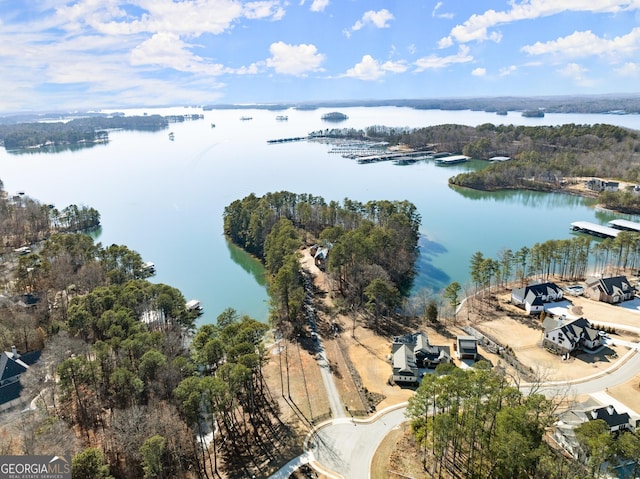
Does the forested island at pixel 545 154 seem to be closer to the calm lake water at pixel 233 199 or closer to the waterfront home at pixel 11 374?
the calm lake water at pixel 233 199

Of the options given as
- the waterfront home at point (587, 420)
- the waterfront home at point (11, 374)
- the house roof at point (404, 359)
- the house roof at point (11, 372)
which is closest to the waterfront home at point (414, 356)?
the house roof at point (404, 359)

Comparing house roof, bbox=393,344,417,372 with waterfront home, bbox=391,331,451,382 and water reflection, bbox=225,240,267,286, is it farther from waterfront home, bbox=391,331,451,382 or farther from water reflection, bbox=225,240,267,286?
water reflection, bbox=225,240,267,286

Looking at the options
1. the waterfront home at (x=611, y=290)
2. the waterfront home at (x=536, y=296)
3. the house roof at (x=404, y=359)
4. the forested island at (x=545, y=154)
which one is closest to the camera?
the house roof at (x=404, y=359)

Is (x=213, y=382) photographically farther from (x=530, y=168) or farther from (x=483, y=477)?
(x=530, y=168)

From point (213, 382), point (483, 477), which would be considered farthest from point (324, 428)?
point (483, 477)

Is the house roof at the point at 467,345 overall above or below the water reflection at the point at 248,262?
above

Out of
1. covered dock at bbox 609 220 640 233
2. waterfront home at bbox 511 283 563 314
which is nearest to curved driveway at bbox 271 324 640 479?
waterfront home at bbox 511 283 563 314

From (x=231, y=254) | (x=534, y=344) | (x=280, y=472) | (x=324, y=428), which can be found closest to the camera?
(x=280, y=472)
